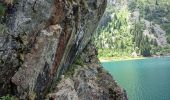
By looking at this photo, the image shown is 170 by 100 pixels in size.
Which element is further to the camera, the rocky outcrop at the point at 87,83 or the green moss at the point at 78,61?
the green moss at the point at 78,61

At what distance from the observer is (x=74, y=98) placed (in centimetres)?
3300

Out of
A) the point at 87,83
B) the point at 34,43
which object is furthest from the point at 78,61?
the point at 34,43

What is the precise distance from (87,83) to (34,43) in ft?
37.3

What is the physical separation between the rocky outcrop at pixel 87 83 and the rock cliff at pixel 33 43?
5.44ft

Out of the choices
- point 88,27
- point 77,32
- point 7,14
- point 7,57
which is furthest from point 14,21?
point 88,27

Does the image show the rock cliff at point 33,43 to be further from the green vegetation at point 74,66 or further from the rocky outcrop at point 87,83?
the green vegetation at point 74,66

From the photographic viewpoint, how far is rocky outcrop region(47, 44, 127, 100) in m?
33.1

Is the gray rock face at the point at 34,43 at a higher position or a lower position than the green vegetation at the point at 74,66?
higher

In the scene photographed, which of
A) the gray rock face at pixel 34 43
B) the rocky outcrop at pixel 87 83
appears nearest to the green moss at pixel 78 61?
the rocky outcrop at pixel 87 83

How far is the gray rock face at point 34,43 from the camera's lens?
2764 cm

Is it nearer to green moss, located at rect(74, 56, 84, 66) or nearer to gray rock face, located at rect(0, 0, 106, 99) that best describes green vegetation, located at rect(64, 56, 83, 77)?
green moss, located at rect(74, 56, 84, 66)

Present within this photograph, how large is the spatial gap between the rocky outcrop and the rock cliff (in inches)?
65.2

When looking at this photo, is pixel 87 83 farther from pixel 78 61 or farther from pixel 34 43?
pixel 34 43

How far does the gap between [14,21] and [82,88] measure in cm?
Result: 1217
